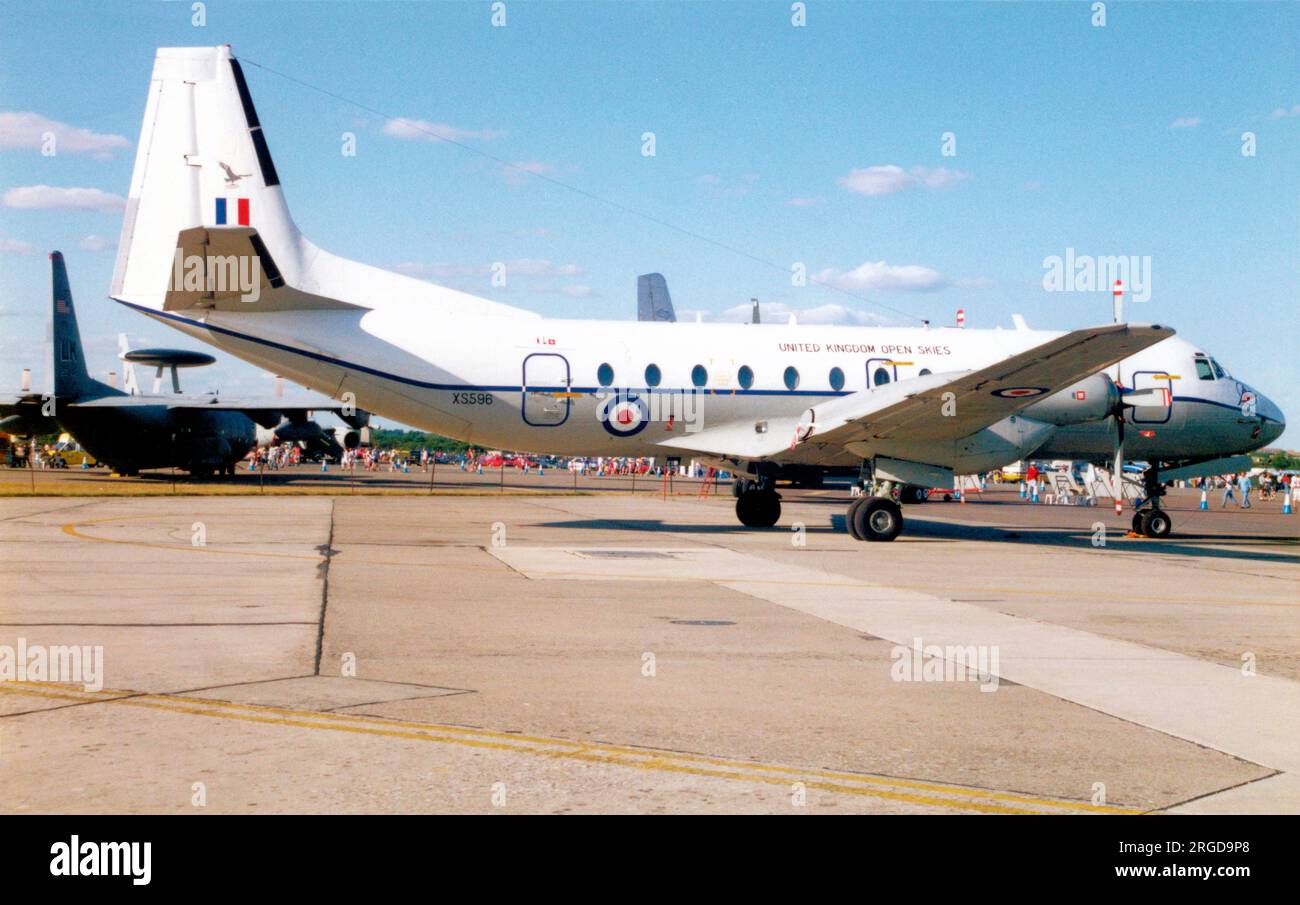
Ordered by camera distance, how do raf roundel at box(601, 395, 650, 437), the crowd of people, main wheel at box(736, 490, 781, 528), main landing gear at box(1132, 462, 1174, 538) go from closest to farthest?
Result: 1. raf roundel at box(601, 395, 650, 437)
2. main wheel at box(736, 490, 781, 528)
3. main landing gear at box(1132, 462, 1174, 538)
4. the crowd of people

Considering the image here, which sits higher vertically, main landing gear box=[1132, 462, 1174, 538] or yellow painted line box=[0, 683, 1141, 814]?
main landing gear box=[1132, 462, 1174, 538]

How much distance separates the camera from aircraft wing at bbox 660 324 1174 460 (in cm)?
1777

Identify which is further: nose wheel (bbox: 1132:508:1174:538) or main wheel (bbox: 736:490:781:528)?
nose wheel (bbox: 1132:508:1174:538)

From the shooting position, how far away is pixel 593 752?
6254 mm

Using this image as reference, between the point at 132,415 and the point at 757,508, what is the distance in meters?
29.2

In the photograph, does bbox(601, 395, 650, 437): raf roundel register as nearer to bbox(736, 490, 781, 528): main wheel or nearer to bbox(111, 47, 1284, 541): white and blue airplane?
bbox(111, 47, 1284, 541): white and blue airplane

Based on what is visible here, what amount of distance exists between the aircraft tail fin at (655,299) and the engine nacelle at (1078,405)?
31.2 meters

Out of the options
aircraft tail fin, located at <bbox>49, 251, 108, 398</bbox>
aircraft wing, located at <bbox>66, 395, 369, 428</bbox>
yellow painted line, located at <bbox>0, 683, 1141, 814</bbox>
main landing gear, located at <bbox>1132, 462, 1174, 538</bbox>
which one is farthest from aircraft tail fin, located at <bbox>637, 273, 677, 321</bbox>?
yellow painted line, located at <bbox>0, 683, 1141, 814</bbox>

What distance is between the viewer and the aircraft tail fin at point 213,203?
785 inches

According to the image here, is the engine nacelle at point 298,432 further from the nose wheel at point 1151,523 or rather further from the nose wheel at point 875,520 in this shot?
the nose wheel at point 1151,523

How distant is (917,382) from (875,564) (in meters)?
4.64

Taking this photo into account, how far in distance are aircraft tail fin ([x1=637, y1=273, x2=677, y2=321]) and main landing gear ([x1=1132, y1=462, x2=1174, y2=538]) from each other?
29975mm
